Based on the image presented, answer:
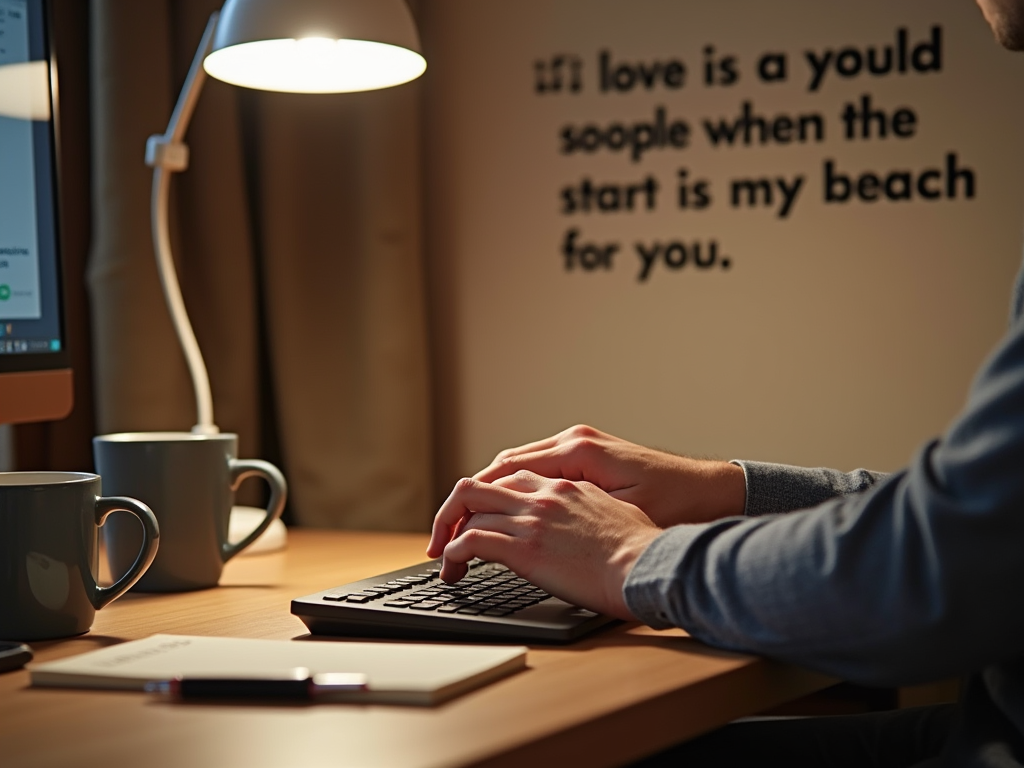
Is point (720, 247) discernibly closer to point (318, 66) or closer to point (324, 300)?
point (324, 300)

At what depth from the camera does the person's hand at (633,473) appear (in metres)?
0.98

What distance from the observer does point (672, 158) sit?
1.90 m

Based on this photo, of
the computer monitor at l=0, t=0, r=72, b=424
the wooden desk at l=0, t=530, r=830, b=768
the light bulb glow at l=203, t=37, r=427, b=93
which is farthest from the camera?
the light bulb glow at l=203, t=37, r=427, b=93

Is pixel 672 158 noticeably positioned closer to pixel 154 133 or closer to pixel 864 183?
pixel 864 183

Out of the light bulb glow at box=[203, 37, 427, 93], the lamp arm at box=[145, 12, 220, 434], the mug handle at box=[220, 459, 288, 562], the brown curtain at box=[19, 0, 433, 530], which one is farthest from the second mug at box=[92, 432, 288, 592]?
the brown curtain at box=[19, 0, 433, 530]

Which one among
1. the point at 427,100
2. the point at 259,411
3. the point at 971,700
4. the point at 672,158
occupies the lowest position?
the point at 971,700

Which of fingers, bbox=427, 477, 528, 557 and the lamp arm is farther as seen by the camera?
the lamp arm

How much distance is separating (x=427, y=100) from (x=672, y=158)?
44 centimetres

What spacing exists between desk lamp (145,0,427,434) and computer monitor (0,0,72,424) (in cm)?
18

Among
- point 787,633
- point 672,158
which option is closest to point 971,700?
point 787,633

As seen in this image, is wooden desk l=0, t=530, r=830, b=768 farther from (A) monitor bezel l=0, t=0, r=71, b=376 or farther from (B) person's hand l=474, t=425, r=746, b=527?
(A) monitor bezel l=0, t=0, r=71, b=376

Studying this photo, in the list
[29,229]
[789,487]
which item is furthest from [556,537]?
[29,229]

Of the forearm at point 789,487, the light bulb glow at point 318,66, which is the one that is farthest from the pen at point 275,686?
the light bulb glow at point 318,66

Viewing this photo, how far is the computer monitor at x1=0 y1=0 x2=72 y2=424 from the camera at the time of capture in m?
1.09
